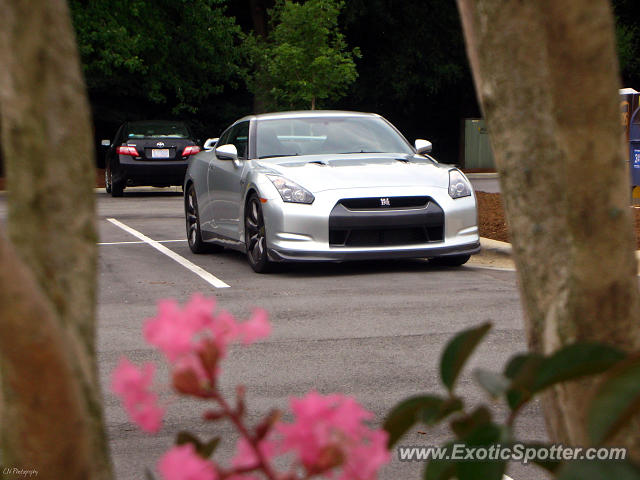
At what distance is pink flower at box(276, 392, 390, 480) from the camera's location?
114 cm

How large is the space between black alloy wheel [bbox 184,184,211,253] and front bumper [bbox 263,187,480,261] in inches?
98.1

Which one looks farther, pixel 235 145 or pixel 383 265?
pixel 235 145

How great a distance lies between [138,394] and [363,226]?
27.4 ft

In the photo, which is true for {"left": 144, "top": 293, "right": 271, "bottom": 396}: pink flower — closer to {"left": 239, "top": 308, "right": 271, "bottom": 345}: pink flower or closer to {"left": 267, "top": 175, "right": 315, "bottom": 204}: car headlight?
{"left": 239, "top": 308, "right": 271, "bottom": 345}: pink flower

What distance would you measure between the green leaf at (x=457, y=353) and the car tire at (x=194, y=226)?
1076 centimetres

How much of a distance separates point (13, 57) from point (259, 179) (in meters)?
8.48

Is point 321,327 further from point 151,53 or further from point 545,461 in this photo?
point 151,53

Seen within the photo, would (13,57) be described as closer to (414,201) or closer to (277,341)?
(277,341)

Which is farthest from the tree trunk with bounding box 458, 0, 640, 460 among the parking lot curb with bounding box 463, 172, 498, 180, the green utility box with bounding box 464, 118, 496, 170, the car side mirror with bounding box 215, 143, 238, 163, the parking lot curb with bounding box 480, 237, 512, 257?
the green utility box with bounding box 464, 118, 496, 170

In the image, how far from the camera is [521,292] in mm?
1948

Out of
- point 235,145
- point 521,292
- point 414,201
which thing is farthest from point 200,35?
point 521,292

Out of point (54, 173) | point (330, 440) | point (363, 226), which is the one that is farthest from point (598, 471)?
point (363, 226)

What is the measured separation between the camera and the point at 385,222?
9562 millimetres

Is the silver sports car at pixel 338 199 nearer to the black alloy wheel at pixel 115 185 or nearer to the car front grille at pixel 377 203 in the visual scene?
the car front grille at pixel 377 203
